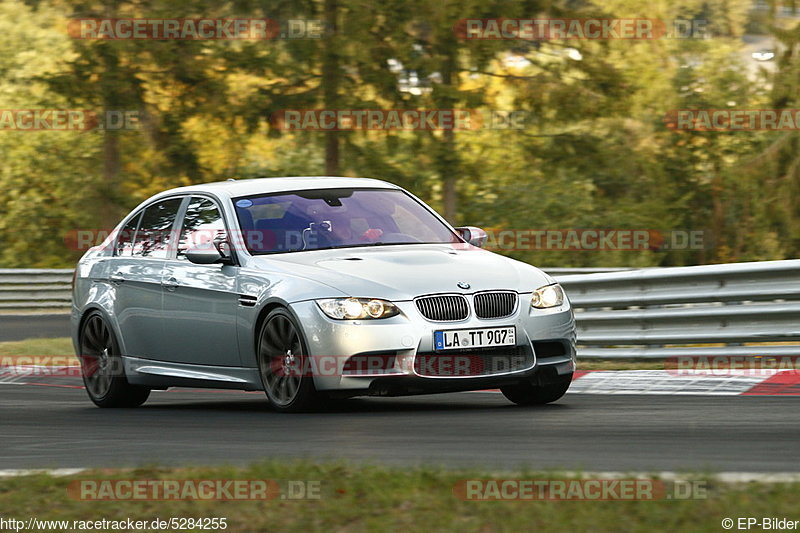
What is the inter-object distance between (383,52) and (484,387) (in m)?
19.9

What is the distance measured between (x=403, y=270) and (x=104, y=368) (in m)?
3.37

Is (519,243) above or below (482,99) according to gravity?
below

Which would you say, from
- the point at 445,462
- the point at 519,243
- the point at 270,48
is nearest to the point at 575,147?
the point at 519,243

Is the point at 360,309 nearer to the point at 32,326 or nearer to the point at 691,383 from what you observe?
the point at 691,383

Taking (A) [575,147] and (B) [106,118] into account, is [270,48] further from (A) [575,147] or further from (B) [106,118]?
(A) [575,147]

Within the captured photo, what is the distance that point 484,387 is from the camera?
9102mm

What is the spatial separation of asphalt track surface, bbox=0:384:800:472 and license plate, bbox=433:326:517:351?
43 centimetres

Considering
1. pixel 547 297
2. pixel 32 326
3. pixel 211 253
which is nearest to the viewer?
pixel 547 297

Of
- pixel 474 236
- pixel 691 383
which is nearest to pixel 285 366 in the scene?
pixel 474 236

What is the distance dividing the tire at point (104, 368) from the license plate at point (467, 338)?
334cm

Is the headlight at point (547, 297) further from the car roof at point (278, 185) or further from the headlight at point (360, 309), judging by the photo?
the car roof at point (278, 185)

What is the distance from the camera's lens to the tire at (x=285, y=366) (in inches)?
359

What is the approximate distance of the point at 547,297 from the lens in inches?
371

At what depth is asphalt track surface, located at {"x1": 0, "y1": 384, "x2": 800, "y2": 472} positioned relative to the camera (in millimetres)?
6691
